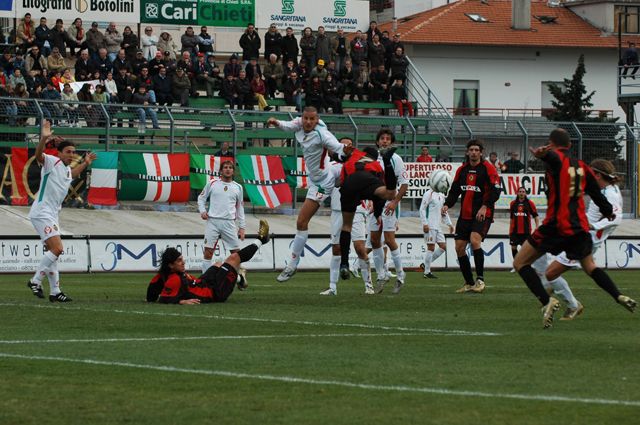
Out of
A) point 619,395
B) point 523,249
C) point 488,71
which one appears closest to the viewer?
point 619,395

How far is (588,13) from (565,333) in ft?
232

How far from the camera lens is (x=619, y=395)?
9312 mm

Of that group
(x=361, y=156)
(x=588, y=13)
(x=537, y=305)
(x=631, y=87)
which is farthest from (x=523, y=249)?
(x=588, y=13)

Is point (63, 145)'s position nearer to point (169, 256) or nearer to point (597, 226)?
point (169, 256)

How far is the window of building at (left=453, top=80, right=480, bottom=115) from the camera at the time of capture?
75.4m

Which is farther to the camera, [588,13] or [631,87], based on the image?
[588,13]

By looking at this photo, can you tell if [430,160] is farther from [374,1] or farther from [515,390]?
[374,1]

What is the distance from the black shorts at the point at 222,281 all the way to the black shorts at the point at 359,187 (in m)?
1.96

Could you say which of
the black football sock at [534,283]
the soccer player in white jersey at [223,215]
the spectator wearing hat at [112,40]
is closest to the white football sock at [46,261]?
the soccer player in white jersey at [223,215]

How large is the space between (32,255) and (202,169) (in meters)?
9.58

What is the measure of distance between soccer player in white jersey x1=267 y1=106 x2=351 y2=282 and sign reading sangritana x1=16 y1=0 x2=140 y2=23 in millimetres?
24232

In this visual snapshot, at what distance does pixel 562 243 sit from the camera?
14344 mm

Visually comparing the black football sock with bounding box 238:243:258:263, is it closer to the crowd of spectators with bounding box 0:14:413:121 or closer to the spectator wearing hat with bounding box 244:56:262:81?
the crowd of spectators with bounding box 0:14:413:121

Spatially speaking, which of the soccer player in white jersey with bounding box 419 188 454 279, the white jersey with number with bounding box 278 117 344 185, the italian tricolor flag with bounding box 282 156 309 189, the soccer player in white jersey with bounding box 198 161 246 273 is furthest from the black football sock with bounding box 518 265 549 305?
the italian tricolor flag with bounding box 282 156 309 189
